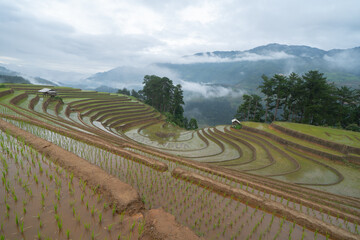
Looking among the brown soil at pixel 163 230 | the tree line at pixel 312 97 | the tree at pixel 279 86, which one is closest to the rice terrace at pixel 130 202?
the brown soil at pixel 163 230

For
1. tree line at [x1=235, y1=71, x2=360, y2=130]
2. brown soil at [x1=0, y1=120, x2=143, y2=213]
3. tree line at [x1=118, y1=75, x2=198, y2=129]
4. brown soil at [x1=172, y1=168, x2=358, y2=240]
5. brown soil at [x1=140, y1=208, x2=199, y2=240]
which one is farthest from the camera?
tree line at [x1=118, y1=75, x2=198, y2=129]

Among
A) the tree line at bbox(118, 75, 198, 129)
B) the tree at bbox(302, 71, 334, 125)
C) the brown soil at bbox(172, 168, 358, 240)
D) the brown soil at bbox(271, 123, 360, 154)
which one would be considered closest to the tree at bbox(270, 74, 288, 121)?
the tree at bbox(302, 71, 334, 125)

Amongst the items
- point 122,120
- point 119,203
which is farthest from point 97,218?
point 122,120

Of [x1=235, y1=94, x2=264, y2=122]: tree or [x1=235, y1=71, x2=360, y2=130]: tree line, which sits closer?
[x1=235, y1=71, x2=360, y2=130]: tree line

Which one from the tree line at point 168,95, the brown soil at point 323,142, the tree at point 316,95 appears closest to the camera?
the brown soil at point 323,142

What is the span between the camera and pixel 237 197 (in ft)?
13.9

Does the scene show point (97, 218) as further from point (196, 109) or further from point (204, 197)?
point (196, 109)

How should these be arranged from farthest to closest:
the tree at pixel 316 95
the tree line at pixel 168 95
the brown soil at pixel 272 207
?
the tree line at pixel 168 95 → the tree at pixel 316 95 → the brown soil at pixel 272 207

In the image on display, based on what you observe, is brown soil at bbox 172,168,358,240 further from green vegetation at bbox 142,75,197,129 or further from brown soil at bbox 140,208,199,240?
green vegetation at bbox 142,75,197,129

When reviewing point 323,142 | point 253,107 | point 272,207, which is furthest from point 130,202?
point 253,107

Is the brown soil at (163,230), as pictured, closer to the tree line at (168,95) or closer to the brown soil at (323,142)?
the brown soil at (323,142)

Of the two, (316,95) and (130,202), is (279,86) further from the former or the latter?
(130,202)

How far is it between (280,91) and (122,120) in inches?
1035

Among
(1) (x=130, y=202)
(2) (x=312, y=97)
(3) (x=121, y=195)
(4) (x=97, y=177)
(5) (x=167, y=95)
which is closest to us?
(1) (x=130, y=202)
